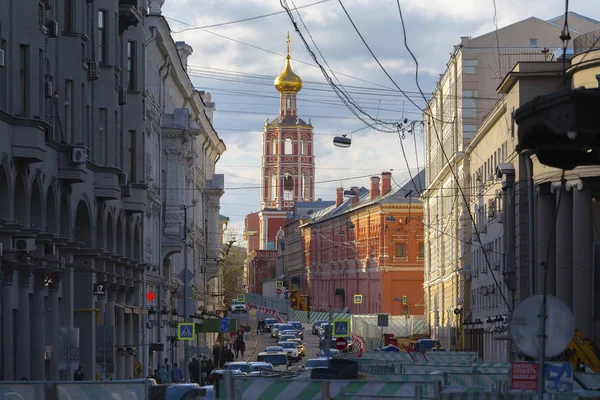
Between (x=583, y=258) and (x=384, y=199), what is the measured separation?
248ft

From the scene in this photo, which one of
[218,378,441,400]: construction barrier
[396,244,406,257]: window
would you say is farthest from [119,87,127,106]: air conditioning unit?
[396,244,406,257]: window

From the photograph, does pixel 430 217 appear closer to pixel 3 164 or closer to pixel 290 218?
pixel 3 164

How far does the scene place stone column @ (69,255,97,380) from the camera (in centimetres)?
3719

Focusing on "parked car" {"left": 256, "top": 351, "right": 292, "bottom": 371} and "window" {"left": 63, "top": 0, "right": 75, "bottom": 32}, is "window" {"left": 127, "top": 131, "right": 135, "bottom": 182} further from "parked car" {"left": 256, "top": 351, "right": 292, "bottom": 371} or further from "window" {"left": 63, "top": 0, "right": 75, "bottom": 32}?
"parked car" {"left": 256, "top": 351, "right": 292, "bottom": 371}

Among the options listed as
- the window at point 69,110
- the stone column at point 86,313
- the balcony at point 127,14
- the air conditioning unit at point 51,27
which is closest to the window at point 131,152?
the balcony at point 127,14

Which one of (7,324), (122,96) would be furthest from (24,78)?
(122,96)

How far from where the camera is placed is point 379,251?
11781 cm

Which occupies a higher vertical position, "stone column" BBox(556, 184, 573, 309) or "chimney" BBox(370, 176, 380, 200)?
"chimney" BBox(370, 176, 380, 200)

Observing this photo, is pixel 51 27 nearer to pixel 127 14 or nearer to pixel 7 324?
pixel 7 324

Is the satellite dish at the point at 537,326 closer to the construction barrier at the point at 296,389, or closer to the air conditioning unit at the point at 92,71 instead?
the construction barrier at the point at 296,389

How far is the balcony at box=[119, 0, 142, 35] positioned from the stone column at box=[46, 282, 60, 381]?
1183cm

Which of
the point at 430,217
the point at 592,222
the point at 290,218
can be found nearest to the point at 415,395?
the point at 592,222

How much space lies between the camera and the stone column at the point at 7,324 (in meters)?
28.0

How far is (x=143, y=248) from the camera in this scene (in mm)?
48000
